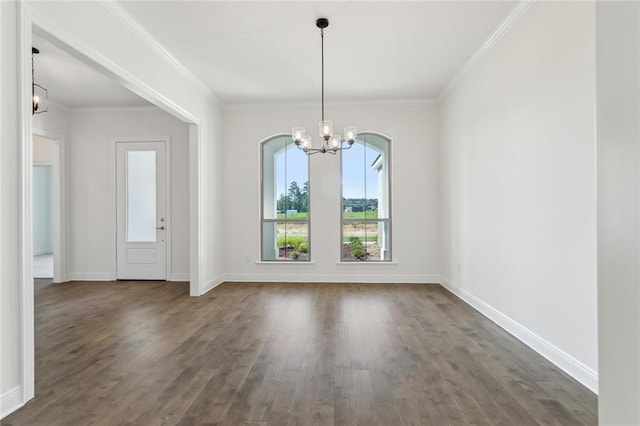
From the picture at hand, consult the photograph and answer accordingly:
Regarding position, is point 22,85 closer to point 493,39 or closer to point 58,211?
point 493,39

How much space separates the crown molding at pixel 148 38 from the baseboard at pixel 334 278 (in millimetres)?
3222

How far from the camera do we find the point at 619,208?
68cm

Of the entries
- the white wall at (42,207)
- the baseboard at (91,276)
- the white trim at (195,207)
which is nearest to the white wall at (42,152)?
the white wall at (42,207)

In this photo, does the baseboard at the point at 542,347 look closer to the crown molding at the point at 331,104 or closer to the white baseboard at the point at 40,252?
the crown molding at the point at 331,104

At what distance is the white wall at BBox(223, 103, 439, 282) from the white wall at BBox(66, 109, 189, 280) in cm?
105

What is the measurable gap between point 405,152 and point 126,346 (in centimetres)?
495

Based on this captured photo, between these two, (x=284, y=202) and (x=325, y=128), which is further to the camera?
(x=284, y=202)

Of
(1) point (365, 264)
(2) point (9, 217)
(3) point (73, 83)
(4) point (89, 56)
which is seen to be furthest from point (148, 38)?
(1) point (365, 264)

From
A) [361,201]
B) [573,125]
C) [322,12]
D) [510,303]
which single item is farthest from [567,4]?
[361,201]

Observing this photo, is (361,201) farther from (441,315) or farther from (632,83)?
(632,83)

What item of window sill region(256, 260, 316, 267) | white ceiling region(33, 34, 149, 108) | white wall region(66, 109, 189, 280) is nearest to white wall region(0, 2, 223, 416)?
white ceiling region(33, 34, 149, 108)

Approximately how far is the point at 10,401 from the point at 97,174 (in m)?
5.11

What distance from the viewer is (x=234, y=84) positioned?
17.1ft

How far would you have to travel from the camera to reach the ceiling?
329 centimetres
